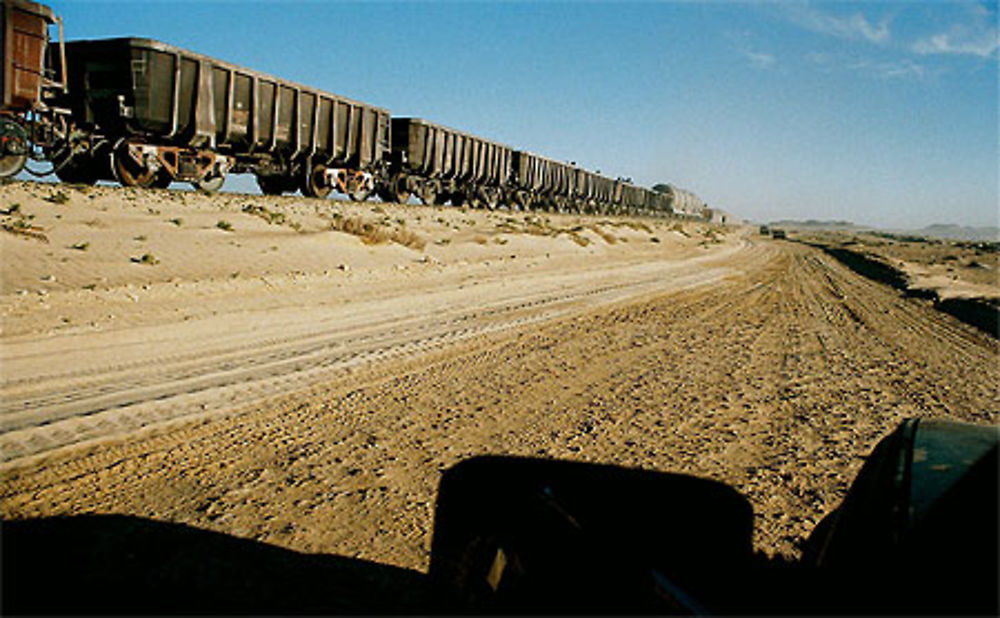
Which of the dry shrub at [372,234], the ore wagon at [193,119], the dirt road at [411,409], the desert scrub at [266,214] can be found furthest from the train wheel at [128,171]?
the dirt road at [411,409]

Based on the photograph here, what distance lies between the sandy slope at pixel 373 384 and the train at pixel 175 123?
286 centimetres

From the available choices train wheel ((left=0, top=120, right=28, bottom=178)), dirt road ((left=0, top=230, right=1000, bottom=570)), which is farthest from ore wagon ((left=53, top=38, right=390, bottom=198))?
dirt road ((left=0, top=230, right=1000, bottom=570))

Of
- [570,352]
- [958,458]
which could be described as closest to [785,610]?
[958,458]

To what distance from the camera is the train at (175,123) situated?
12.8 metres

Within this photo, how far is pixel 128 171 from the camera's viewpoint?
50.8 feet

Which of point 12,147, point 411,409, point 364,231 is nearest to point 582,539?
point 411,409

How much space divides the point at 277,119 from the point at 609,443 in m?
17.3

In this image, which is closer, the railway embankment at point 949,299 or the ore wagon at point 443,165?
the railway embankment at point 949,299

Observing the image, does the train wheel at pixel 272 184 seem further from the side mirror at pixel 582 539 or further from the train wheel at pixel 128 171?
the side mirror at pixel 582 539

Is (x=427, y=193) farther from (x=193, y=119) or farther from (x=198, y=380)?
(x=198, y=380)

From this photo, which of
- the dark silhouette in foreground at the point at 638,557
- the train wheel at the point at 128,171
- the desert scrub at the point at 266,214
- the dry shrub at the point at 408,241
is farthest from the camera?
the train wheel at the point at 128,171

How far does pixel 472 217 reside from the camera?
81.0ft

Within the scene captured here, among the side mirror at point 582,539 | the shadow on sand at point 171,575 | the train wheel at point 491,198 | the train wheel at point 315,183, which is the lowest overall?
the shadow on sand at point 171,575

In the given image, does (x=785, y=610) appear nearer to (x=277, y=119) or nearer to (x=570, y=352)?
(x=570, y=352)
